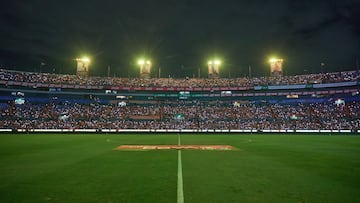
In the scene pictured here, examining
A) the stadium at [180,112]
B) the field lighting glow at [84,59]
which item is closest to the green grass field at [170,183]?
the stadium at [180,112]

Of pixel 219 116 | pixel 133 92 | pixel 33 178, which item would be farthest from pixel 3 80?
pixel 33 178

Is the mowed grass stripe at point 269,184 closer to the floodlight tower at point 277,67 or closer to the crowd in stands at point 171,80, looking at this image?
the crowd in stands at point 171,80

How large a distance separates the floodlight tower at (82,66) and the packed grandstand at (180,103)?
16.3 ft

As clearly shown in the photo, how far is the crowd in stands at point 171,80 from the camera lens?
66562mm

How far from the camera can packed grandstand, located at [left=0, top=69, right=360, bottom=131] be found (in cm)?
6050

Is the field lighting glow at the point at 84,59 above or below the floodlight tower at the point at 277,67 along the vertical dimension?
above

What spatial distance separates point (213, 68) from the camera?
83.0m

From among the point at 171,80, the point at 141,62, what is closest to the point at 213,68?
the point at 171,80

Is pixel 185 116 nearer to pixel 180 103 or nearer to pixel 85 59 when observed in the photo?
pixel 180 103

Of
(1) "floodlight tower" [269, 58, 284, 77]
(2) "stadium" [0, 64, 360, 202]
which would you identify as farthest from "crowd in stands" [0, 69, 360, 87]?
(1) "floodlight tower" [269, 58, 284, 77]

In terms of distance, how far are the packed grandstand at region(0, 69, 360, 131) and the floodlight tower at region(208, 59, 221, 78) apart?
486 cm

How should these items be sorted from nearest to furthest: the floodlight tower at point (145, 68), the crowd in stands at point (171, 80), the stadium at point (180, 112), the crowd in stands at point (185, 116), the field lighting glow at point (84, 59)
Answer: the stadium at point (180, 112), the crowd in stands at point (185, 116), the crowd in stands at point (171, 80), the field lighting glow at point (84, 59), the floodlight tower at point (145, 68)

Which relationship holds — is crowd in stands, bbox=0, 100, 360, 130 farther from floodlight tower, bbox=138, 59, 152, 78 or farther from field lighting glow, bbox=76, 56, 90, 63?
field lighting glow, bbox=76, 56, 90, 63

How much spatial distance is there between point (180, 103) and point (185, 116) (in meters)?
8.83
